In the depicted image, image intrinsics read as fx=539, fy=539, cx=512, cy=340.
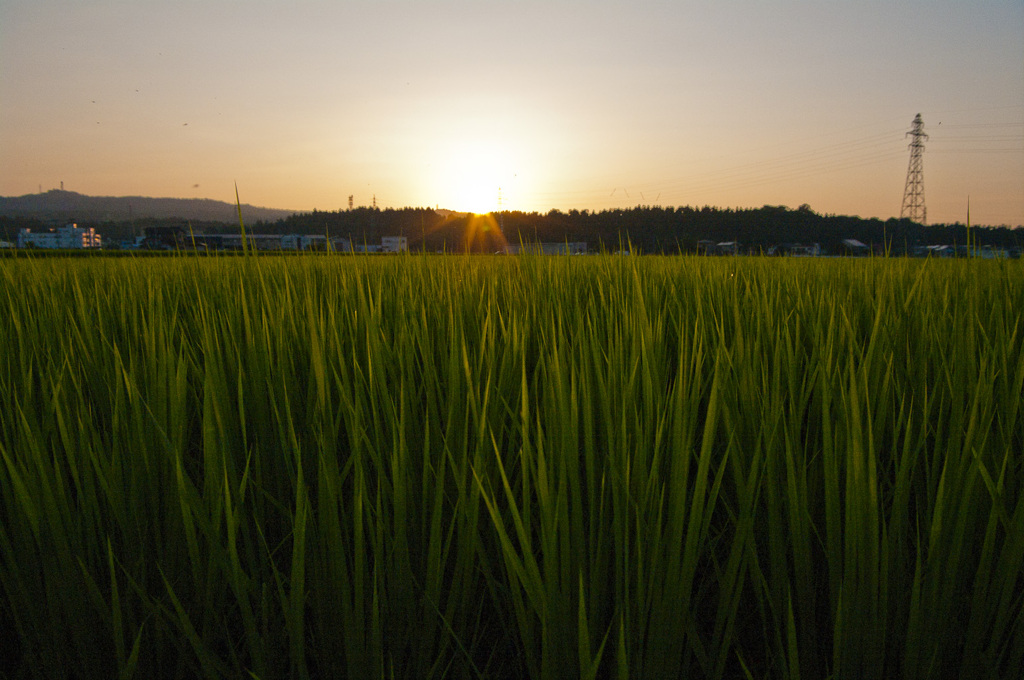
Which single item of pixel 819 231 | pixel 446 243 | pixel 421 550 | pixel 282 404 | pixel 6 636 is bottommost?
pixel 6 636

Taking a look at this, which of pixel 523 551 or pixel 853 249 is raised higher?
pixel 853 249

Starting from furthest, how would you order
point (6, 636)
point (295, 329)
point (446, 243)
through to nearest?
point (446, 243) → point (295, 329) → point (6, 636)

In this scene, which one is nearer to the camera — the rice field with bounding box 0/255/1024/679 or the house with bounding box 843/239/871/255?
the rice field with bounding box 0/255/1024/679

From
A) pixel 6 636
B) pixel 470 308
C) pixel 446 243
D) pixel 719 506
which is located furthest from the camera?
pixel 446 243

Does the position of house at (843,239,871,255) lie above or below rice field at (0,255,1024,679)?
above

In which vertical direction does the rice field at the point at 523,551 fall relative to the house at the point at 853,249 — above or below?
below

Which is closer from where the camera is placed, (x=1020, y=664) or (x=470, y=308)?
(x=1020, y=664)

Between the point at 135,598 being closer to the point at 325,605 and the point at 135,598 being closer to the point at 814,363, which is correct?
the point at 325,605

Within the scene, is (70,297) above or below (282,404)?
above

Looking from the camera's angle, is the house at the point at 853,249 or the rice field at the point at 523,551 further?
the house at the point at 853,249

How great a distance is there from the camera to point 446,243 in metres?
2.95

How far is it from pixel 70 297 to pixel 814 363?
86.9 inches

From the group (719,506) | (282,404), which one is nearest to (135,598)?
(282,404)

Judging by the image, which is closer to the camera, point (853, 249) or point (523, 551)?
point (523, 551)
